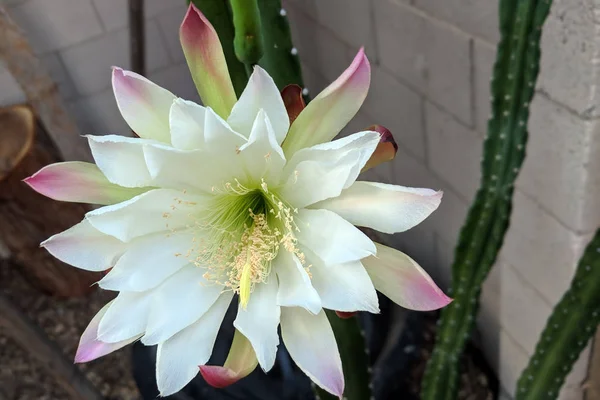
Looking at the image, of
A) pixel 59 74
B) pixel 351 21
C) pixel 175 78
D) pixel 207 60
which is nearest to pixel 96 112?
pixel 59 74

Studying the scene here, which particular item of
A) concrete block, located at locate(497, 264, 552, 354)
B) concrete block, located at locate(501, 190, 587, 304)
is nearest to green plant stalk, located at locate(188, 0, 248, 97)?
concrete block, located at locate(501, 190, 587, 304)

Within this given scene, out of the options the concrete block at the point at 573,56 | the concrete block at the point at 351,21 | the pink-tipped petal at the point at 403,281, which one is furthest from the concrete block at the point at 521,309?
the pink-tipped petal at the point at 403,281

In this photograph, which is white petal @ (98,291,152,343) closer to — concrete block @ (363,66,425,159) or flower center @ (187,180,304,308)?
flower center @ (187,180,304,308)

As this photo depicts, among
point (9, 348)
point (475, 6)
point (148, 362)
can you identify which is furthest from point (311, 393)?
point (9, 348)

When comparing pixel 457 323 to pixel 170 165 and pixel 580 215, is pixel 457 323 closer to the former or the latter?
pixel 580 215

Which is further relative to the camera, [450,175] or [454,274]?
[450,175]

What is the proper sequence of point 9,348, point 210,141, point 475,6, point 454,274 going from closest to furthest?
1. point 210,141
2. point 454,274
3. point 475,6
4. point 9,348
